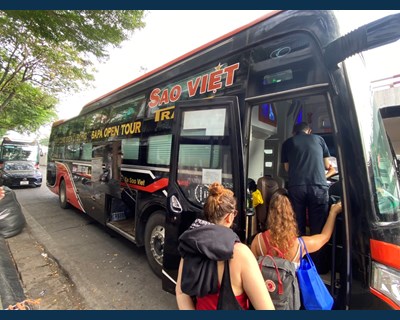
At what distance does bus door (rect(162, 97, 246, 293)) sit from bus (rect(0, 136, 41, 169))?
13.8m

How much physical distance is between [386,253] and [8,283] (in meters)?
4.13

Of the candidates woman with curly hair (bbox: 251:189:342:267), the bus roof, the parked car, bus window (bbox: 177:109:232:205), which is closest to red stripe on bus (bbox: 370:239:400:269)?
woman with curly hair (bbox: 251:189:342:267)

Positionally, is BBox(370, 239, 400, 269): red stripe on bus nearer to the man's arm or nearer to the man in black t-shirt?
the man in black t-shirt

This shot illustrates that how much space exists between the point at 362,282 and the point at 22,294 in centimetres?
368

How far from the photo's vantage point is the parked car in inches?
454

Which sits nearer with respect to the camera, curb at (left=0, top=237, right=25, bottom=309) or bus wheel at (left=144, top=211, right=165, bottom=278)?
curb at (left=0, top=237, right=25, bottom=309)

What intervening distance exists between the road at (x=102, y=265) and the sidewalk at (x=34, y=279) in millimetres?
114

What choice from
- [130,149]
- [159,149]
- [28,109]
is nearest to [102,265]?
[130,149]

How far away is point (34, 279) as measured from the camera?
11.0 feet

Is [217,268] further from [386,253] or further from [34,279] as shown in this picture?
[34,279]

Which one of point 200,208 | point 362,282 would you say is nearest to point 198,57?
point 200,208

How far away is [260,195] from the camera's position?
285 cm

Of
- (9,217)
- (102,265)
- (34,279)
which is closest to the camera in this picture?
(34,279)

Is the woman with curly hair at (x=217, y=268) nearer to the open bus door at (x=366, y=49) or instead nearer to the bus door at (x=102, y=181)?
the open bus door at (x=366, y=49)
